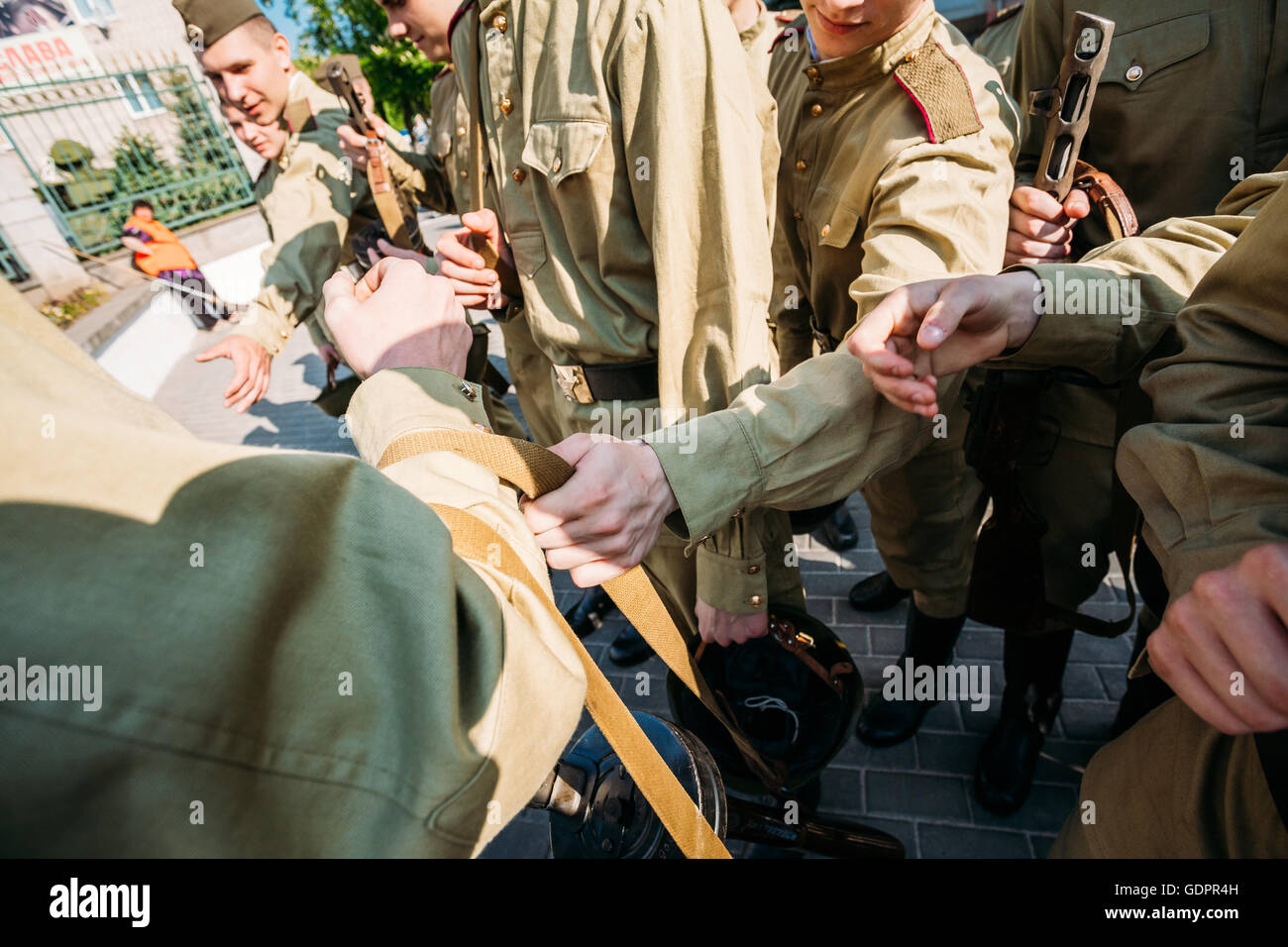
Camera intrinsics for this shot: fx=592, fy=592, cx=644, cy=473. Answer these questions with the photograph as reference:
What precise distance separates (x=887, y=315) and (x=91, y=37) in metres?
21.3

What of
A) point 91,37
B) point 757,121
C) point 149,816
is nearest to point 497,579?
point 149,816

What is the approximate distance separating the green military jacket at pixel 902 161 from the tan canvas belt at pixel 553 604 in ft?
2.96

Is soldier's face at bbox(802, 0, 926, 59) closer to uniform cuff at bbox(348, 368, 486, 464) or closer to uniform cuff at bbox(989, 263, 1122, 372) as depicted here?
uniform cuff at bbox(989, 263, 1122, 372)

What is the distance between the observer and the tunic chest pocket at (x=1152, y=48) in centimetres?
181

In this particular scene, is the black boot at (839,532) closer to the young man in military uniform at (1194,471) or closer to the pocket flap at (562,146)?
the young man in military uniform at (1194,471)

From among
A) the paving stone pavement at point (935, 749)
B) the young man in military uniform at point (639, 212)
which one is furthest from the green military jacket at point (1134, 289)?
the paving stone pavement at point (935, 749)

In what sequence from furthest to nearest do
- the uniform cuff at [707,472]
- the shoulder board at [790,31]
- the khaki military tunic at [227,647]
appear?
the shoulder board at [790,31] < the uniform cuff at [707,472] < the khaki military tunic at [227,647]

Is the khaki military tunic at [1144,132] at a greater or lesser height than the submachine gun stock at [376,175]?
lesser

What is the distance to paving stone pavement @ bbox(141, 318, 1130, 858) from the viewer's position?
2248mm

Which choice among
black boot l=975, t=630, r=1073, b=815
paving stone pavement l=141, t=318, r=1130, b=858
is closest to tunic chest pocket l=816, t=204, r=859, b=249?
black boot l=975, t=630, r=1073, b=815

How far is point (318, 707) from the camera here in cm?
54
